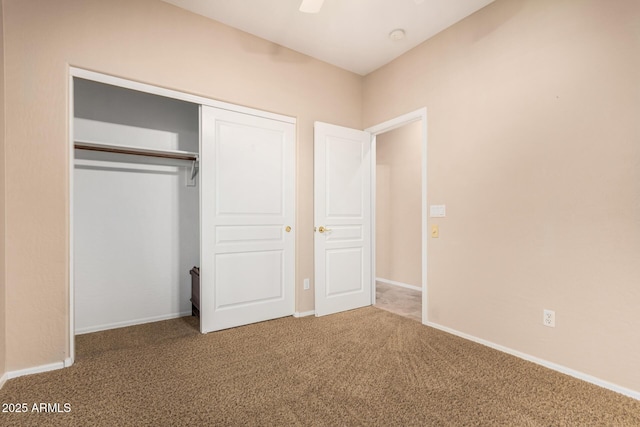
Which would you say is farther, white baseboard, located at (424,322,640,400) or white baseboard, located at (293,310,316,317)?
white baseboard, located at (293,310,316,317)

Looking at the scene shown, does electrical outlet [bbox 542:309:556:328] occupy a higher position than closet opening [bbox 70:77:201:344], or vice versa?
closet opening [bbox 70:77:201:344]

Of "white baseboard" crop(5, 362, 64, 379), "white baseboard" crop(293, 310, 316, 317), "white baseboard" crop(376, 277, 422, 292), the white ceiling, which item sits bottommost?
"white baseboard" crop(376, 277, 422, 292)

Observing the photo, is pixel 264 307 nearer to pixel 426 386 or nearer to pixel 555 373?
pixel 426 386

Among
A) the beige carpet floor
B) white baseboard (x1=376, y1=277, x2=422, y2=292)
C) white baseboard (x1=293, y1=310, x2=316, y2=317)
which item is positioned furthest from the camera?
white baseboard (x1=376, y1=277, x2=422, y2=292)

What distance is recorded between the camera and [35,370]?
2029mm

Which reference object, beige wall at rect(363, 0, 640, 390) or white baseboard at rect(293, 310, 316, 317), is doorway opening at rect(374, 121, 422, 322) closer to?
white baseboard at rect(293, 310, 316, 317)

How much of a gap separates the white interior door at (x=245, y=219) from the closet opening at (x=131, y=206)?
0.51 metres

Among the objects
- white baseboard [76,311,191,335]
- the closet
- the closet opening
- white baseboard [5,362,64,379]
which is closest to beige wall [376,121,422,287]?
the closet

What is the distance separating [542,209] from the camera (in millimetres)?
2178

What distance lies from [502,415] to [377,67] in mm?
3418

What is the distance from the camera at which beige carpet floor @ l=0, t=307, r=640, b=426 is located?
5.13 ft

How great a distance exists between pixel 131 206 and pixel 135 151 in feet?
1.79

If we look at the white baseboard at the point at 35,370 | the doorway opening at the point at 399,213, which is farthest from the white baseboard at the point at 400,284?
the white baseboard at the point at 35,370

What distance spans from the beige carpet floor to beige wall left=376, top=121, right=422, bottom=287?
208cm
